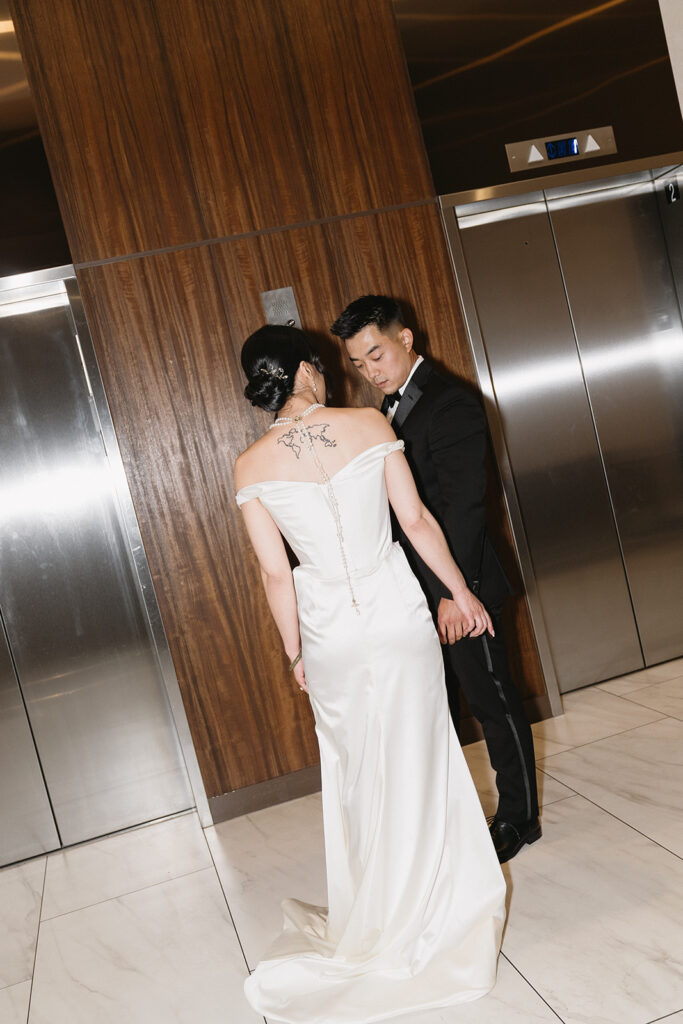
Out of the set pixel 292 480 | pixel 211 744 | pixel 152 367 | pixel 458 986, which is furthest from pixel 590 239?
pixel 458 986

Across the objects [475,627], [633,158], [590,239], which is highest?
[633,158]

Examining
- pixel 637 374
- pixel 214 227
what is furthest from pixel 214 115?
pixel 637 374

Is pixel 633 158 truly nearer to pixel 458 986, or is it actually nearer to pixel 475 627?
pixel 475 627

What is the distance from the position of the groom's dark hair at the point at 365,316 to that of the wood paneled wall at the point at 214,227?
759 millimetres

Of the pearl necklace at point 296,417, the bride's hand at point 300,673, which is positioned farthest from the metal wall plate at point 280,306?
the bride's hand at point 300,673

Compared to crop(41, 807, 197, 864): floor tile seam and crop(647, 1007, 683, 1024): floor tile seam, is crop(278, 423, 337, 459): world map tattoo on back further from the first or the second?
crop(41, 807, 197, 864): floor tile seam

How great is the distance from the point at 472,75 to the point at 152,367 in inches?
77.5

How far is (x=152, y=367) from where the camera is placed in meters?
3.45

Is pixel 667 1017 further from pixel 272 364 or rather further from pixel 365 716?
pixel 272 364

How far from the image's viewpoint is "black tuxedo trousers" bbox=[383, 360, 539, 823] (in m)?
2.67

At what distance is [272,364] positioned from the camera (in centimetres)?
228

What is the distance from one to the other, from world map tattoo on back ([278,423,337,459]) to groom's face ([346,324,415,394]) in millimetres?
705

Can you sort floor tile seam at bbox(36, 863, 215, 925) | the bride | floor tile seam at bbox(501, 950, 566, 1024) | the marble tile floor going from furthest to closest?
1. floor tile seam at bbox(36, 863, 215, 925)
2. the bride
3. the marble tile floor
4. floor tile seam at bbox(501, 950, 566, 1024)

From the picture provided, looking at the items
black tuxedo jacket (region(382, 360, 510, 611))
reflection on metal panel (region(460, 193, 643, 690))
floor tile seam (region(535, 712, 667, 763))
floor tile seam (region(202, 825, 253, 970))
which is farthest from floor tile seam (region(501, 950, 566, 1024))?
reflection on metal panel (region(460, 193, 643, 690))
